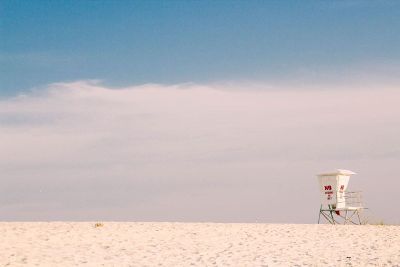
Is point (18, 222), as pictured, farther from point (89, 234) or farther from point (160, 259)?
point (160, 259)

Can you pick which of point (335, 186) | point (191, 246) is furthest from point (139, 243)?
point (335, 186)

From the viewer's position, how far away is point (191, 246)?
752 inches

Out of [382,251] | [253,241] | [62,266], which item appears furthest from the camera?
[253,241]

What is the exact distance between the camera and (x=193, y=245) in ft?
63.3

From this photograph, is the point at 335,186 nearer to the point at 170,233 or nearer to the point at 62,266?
the point at 170,233

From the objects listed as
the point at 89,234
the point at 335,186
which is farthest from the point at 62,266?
the point at 335,186

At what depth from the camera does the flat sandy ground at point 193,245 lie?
16569 millimetres

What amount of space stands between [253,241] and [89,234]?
612cm

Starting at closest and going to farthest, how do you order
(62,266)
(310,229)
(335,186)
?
(62,266) → (310,229) → (335,186)

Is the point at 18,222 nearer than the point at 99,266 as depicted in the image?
No

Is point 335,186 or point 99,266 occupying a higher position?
point 335,186

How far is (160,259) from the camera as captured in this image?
16.8 m

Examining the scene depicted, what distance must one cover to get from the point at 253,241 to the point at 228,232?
2223 millimetres

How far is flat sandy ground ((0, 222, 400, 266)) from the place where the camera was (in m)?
16.6
